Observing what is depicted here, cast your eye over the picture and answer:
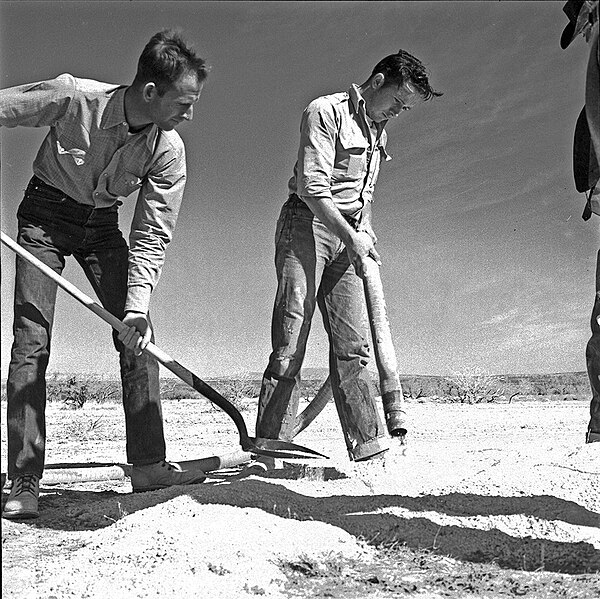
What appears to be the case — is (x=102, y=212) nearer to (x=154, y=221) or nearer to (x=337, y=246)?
(x=154, y=221)

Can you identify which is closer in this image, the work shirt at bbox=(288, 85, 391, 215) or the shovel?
the shovel

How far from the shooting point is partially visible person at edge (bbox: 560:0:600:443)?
2.44 meters

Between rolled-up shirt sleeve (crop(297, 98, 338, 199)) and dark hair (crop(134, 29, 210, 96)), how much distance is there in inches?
34.1

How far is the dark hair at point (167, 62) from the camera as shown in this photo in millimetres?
3412

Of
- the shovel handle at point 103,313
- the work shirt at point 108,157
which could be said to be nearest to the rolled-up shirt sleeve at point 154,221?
the work shirt at point 108,157

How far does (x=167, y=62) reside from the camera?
3.41m

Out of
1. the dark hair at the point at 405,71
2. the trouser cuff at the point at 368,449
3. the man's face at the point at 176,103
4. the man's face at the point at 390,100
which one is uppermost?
the dark hair at the point at 405,71

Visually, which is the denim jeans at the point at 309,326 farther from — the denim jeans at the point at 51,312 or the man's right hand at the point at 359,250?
the denim jeans at the point at 51,312

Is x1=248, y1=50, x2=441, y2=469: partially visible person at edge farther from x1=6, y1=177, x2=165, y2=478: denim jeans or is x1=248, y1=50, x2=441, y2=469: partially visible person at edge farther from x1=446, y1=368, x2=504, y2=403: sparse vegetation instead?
x1=446, y1=368, x2=504, y2=403: sparse vegetation

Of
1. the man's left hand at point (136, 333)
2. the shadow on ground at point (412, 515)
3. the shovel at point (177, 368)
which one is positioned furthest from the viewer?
the man's left hand at point (136, 333)

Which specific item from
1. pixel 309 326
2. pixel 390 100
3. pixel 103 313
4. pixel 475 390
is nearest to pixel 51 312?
pixel 103 313

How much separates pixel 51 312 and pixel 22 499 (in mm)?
818

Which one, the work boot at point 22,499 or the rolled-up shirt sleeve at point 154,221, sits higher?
the rolled-up shirt sleeve at point 154,221

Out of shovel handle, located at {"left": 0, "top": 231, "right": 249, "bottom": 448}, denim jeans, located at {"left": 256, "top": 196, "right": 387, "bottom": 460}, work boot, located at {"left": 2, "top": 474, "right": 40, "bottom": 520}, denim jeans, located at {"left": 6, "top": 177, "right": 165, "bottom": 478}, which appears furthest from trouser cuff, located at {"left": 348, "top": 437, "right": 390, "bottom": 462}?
work boot, located at {"left": 2, "top": 474, "right": 40, "bottom": 520}
